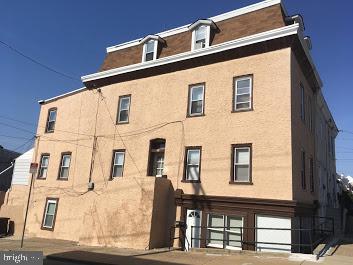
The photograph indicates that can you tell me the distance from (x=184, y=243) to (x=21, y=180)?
15.7 meters

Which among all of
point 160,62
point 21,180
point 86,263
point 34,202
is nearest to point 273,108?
point 160,62

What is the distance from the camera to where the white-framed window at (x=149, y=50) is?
22.7m

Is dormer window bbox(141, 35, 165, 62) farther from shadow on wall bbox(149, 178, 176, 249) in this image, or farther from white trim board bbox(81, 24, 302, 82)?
shadow on wall bbox(149, 178, 176, 249)

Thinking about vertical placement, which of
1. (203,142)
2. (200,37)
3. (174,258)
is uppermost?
(200,37)

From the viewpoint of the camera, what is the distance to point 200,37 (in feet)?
68.6

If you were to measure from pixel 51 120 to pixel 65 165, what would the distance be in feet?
13.5

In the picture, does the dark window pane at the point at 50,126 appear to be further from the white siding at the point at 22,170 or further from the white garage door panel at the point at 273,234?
the white garage door panel at the point at 273,234

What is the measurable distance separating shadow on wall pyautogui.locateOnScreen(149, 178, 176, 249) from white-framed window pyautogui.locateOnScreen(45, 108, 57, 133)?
469 inches

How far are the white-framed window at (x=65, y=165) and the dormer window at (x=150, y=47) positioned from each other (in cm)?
829

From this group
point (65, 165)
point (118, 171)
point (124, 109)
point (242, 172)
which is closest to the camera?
point (242, 172)

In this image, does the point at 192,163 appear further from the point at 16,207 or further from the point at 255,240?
the point at 16,207

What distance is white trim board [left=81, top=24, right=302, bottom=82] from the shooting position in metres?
17.3

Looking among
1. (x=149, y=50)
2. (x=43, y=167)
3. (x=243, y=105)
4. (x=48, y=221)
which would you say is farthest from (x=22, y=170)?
(x=243, y=105)

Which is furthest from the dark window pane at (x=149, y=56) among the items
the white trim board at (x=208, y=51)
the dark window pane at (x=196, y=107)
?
the dark window pane at (x=196, y=107)
